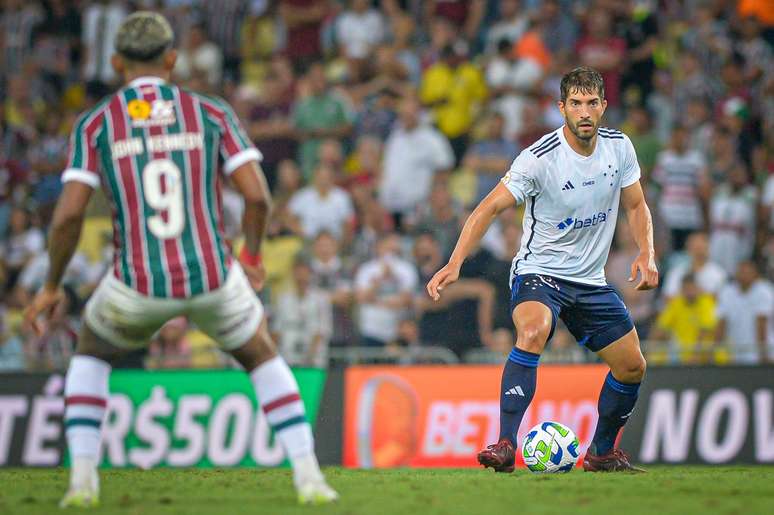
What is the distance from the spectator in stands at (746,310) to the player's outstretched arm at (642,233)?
607cm

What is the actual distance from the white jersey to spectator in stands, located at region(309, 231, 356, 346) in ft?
22.8

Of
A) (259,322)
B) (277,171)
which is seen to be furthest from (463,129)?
(259,322)

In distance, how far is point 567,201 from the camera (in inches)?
357

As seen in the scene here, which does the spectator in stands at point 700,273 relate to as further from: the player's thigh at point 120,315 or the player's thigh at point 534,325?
the player's thigh at point 120,315

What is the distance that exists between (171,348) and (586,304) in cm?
771

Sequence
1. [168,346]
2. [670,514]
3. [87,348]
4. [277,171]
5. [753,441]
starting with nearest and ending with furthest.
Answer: [670,514], [87,348], [753,441], [168,346], [277,171]

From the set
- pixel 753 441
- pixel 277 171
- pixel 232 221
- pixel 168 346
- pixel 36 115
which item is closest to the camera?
pixel 753 441

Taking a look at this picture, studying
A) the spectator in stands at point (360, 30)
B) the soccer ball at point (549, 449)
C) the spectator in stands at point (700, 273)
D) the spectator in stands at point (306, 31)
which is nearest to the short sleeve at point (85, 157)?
the soccer ball at point (549, 449)

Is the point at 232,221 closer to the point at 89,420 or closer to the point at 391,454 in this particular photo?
the point at 391,454

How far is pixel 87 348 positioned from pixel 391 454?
7.54 m

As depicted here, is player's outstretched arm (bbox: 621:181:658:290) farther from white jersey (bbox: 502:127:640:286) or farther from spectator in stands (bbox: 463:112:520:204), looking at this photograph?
spectator in stands (bbox: 463:112:520:204)

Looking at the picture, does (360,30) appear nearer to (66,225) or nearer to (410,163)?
(410,163)

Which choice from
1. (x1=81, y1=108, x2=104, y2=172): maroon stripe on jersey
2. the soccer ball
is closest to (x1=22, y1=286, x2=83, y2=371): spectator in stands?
the soccer ball

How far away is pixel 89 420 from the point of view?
22.2ft
